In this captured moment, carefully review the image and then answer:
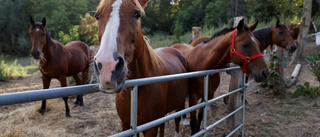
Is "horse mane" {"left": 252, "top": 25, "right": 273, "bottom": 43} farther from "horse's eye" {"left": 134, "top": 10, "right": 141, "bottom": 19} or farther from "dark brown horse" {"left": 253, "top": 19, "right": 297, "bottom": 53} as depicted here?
"horse's eye" {"left": 134, "top": 10, "right": 141, "bottom": 19}

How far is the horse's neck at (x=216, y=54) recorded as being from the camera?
2559 millimetres

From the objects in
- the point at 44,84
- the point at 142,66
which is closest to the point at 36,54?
the point at 44,84

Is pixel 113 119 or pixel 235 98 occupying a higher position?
pixel 235 98

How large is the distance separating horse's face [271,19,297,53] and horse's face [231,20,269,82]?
8.92 feet

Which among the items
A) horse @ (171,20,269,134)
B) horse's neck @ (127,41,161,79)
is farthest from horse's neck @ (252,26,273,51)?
horse's neck @ (127,41,161,79)

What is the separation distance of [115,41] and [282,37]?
4883 millimetres

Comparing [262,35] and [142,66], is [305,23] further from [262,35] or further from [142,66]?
[142,66]

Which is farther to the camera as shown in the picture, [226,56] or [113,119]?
[113,119]

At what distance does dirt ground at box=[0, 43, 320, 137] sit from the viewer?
10.4 ft

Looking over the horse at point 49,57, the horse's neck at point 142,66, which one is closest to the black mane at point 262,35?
the horse's neck at point 142,66

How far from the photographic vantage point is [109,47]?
37.6 inches

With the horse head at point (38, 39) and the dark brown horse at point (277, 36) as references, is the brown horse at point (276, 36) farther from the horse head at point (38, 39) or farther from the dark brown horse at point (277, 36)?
the horse head at point (38, 39)

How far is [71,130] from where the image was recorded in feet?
11.0

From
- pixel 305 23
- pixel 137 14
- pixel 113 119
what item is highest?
pixel 305 23
